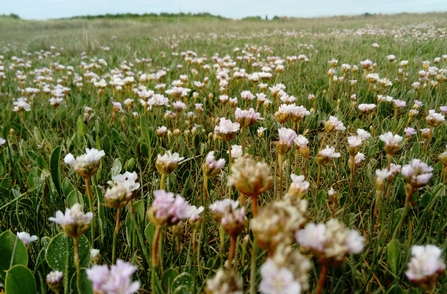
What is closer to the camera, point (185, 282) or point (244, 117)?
point (185, 282)

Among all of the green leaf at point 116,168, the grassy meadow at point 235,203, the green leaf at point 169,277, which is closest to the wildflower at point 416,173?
the grassy meadow at point 235,203

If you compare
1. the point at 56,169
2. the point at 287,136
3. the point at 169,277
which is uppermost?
the point at 287,136

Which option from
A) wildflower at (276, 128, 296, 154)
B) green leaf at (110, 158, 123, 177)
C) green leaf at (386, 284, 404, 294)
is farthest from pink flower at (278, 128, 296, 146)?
green leaf at (110, 158, 123, 177)

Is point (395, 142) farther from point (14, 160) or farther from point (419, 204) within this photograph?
point (14, 160)

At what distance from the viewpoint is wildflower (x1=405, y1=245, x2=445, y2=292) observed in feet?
2.50

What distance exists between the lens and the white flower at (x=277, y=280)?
0.59 m

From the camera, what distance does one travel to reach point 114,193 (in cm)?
109

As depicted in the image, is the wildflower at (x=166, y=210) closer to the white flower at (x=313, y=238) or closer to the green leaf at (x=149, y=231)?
the white flower at (x=313, y=238)

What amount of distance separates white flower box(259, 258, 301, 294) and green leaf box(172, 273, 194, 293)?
0.50 metres

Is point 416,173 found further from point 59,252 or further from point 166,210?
point 59,252

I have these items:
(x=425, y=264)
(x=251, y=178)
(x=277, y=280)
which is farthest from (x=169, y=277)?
(x=425, y=264)

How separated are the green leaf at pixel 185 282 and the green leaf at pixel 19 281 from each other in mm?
447

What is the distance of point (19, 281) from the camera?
108 cm

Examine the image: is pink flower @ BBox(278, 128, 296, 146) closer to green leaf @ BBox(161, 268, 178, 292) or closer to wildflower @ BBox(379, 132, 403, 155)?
wildflower @ BBox(379, 132, 403, 155)
